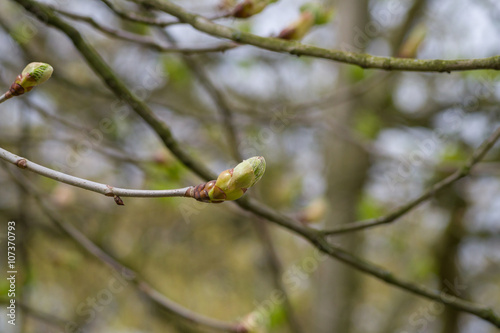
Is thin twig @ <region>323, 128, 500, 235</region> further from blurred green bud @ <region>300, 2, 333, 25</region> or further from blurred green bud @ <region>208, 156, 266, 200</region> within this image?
blurred green bud @ <region>300, 2, 333, 25</region>

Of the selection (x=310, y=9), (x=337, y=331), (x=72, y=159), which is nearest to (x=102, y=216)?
(x=72, y=159)

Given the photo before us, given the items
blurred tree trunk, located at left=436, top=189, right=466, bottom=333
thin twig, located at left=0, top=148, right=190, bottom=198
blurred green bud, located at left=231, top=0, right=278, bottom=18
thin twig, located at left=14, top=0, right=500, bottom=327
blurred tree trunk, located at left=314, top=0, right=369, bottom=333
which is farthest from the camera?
blurred tree trunk, located at left=436, top=189, right=466, bottom=333

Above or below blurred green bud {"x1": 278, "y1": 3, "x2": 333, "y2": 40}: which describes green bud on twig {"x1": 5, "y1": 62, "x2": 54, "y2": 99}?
below

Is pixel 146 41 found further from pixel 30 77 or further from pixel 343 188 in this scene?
pixel 343 188

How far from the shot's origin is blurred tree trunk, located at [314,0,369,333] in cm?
289

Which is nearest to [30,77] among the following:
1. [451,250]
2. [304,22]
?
[304,22]

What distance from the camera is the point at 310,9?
145 centimetres

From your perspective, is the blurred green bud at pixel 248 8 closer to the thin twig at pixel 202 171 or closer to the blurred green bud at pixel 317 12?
the blurred green bud at pixel 317 12

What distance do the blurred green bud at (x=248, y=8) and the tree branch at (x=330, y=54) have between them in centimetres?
25

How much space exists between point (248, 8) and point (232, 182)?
65cm

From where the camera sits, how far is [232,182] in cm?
78

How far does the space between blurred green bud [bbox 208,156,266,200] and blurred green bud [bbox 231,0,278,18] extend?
621 millimetres

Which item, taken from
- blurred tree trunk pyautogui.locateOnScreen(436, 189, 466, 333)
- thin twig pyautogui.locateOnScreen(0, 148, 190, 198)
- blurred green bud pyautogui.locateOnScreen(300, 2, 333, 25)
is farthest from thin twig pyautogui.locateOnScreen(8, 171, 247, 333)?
blurred tree trunk pyautogui.locateOnScreen(436, 189, 466, 333)

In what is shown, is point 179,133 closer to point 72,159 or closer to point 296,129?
point 72,159
